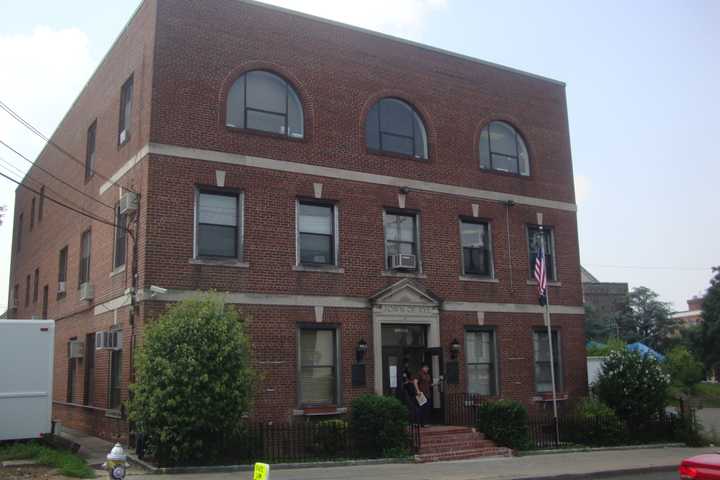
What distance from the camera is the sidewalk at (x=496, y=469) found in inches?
564

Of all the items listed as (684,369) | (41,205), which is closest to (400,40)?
(41,205)

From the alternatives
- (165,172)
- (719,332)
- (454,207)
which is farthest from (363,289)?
(719,332)

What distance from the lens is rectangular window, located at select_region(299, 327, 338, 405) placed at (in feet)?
61.0

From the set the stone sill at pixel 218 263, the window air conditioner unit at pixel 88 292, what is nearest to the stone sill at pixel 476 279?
the stone sill at pixel 218 263

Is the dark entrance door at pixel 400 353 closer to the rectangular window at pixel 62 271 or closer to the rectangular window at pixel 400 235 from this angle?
the rectangular window at pixel 400 235

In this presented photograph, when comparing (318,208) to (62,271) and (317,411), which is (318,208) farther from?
(62,271)

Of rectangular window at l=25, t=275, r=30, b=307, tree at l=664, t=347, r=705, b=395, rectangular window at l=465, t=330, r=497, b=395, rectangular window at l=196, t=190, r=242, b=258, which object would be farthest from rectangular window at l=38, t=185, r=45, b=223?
tree at l=664, t=347, r=705, b=395

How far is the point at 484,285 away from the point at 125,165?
11087mm

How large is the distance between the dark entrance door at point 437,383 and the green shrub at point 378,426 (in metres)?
3.15

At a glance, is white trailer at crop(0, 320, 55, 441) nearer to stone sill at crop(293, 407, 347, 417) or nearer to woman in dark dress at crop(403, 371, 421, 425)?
stone sill at crop(293, 407, 347, 417)

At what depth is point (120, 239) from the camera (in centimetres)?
1948

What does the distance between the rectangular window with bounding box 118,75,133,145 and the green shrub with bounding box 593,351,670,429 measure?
16.0 m

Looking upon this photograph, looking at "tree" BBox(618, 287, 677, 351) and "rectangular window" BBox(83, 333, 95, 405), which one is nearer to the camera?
"rectangular window" BBox(83, 333, 95, 405)

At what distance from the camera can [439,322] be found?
2097 centimetres
